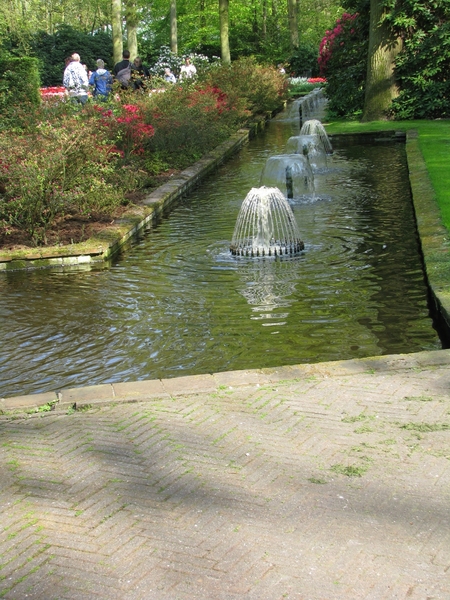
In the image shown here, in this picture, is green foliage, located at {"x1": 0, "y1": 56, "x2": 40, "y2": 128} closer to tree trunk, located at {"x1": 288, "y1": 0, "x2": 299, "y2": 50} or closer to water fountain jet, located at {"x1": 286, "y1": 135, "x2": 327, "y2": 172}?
water fountain jet, located at {"x1": 286, "y1": 135, "x2": 327, "y2": 172}

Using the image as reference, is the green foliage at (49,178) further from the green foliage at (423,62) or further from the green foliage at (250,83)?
the green foliage at (423,62)

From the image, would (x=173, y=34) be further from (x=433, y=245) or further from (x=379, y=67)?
(x=433, y=245)

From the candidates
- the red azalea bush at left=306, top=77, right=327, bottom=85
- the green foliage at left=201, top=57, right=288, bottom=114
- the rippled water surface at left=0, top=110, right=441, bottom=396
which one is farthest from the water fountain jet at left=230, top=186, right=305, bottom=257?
the red azalea bush at left=306, top=77, right=327, bottom=85

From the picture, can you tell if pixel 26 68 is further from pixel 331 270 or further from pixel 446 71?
pixel 331 270

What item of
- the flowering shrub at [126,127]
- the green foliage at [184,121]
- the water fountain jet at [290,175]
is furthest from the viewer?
the green foliage at [184,121]

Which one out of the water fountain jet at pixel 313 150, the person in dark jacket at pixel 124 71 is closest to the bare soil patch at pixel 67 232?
the water fountain jet at pixel 313 150

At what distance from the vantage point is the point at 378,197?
481 inches

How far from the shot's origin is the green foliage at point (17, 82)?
55.3 ft

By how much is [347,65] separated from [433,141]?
9210 millimetres

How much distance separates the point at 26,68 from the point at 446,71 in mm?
11600

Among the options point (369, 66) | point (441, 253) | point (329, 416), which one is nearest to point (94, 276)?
point (441, 253)

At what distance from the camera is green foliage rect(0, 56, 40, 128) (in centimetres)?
1684

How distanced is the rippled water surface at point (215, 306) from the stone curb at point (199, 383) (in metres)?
0.63

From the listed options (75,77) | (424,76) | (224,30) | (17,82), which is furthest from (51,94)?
(224,30)
